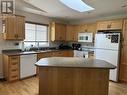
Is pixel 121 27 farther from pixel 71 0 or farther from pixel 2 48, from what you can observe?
pixel 2 48

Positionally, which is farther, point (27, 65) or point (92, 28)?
point (92, 28)

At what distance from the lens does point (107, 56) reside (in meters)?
4.21

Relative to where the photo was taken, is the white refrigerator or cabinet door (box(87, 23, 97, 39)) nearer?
the white refrigerator

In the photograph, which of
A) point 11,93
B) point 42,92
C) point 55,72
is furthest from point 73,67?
point 11,93

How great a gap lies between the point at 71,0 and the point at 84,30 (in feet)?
6.76

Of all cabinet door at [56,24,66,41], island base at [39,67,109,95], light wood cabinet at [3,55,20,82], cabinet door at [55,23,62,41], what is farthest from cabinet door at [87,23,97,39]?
light wood cabinet at [3,55,20,82]

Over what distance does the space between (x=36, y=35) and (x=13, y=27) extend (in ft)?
4.37

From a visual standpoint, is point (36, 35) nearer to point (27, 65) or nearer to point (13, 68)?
point (27, 65)

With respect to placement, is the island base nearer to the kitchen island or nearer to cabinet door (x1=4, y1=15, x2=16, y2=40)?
the kitchen island

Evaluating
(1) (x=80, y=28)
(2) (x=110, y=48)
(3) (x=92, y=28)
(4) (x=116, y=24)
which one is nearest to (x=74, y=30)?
(1) (x=80, y=28)

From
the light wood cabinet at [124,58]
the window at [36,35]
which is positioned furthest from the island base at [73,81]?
the window at [36,35]

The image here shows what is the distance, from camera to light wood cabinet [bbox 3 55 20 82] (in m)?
3.76

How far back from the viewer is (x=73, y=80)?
2.48 metres

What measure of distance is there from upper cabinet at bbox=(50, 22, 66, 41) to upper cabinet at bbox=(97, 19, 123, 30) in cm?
179
